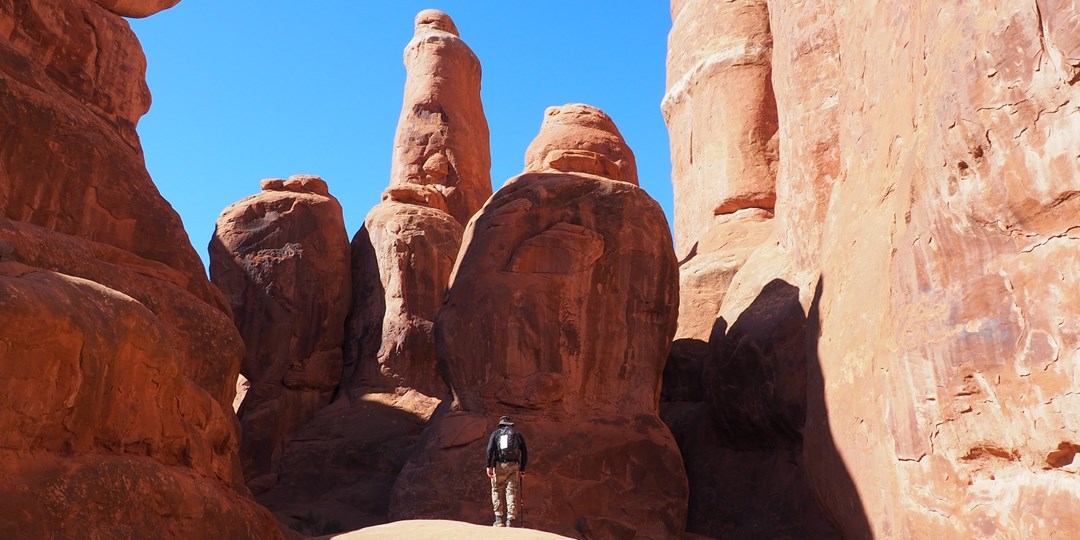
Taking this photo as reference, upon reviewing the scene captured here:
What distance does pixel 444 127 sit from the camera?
2662 centimetres

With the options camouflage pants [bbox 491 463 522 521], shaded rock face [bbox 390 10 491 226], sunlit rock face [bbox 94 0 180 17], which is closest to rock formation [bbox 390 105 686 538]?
camouflage pants [bbox 491 463 522 521]

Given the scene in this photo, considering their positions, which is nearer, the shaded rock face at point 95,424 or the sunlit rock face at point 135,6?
the shaded rock face at point 95,424

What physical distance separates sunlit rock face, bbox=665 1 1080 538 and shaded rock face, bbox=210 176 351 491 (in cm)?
1452

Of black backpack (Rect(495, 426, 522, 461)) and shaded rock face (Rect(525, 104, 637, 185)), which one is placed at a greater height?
shaded rock face (Rect(525, 104, 637, 185))

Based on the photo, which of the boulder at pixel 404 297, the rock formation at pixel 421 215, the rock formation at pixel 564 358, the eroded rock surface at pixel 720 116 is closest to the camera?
the rock formation at pixel 564 358

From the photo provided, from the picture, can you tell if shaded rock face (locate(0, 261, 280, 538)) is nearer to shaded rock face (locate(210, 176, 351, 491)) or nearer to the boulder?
the boulder

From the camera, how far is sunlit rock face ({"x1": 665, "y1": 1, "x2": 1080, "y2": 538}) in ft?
19.9

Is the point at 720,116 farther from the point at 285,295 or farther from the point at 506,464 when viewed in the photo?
the point at 506,464

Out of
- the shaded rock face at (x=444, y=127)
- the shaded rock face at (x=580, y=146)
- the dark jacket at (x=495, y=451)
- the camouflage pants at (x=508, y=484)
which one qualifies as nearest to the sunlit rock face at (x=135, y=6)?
the shaded rock face at (x=580, y=146)

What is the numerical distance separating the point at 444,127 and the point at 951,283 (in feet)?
67.9

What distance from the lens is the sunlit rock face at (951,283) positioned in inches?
239

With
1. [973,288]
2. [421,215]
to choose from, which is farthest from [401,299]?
[973,288]

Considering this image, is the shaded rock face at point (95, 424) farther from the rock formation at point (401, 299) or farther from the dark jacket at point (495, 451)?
the rock formation at point (401, 299)

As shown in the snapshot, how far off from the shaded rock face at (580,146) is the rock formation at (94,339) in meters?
8.47
